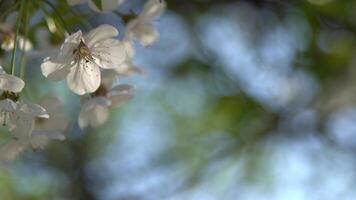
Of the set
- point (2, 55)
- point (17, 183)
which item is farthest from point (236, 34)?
point (2, 55)

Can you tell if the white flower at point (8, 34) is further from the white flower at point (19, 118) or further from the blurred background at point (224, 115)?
the blurred background at point (224, 115)

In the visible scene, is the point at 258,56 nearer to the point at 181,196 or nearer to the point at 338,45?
the point at 338,45

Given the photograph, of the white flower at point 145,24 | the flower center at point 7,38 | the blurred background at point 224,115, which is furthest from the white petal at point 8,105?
the blurred background at point 224,115

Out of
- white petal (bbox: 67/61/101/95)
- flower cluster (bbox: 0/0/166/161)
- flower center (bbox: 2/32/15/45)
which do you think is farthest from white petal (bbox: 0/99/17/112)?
flower center (bbox: 2/32/15/45)

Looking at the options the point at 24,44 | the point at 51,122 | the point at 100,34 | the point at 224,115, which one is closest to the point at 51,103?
the point at 51,122

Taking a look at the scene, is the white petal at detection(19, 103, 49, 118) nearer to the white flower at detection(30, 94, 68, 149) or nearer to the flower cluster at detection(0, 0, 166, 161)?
the flower cluster at detection(0, 0, 166, 161)

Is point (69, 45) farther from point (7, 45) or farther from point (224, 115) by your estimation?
point (224, 115)
